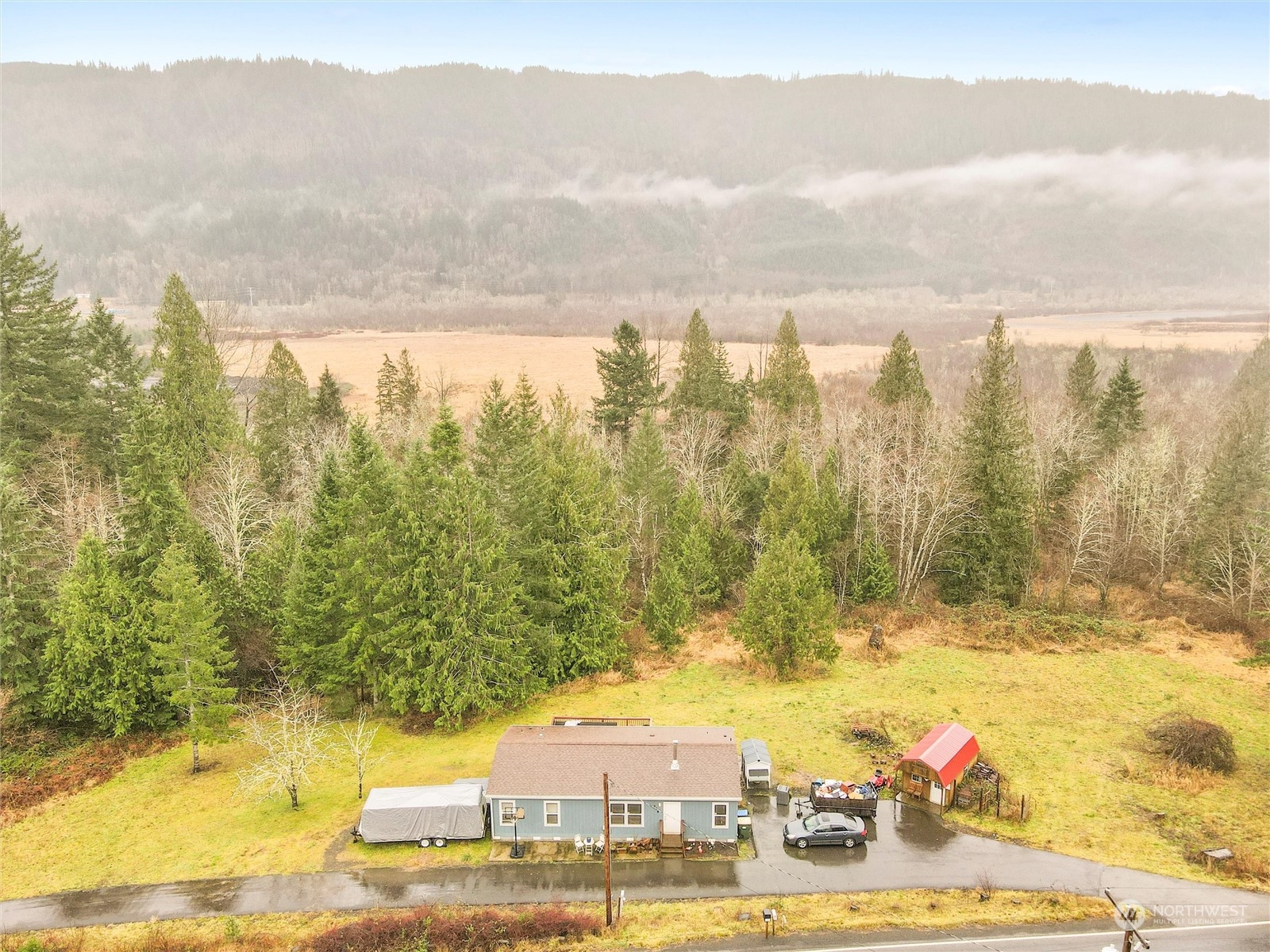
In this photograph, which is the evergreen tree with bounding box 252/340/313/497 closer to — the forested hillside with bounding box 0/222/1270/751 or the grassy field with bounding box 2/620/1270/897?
the forested hillside with bounding box 0/222/1270/751

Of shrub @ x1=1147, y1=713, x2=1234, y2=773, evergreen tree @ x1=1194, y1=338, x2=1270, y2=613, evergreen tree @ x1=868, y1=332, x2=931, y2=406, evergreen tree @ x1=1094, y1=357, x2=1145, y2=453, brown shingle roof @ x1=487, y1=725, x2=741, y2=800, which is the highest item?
evergreen tree @ x1=868, y1=332, x2=931, y2=406

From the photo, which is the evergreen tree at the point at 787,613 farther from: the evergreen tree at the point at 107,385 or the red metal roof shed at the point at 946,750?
the evergreen tree at the point at 107,385

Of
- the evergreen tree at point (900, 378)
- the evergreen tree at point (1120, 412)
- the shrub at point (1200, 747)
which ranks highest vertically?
the evergreen tree at point (900, 378)

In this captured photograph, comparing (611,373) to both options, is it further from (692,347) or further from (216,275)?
(216,275)

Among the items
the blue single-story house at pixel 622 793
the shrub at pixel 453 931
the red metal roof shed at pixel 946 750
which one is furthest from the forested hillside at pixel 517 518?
the shrub at pixel 453 931

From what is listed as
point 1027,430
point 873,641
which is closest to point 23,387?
point 873,641

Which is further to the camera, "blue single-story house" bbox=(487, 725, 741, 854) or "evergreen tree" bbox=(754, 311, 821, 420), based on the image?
"evergreen tree" bbox=(754, 311, 821, 420)

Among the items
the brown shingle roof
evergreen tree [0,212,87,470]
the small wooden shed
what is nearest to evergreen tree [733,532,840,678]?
the small wooden shed
